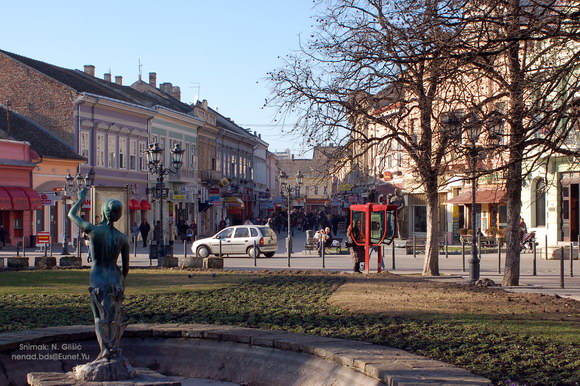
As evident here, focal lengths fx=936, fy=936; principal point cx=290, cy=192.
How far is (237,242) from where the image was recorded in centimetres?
3966

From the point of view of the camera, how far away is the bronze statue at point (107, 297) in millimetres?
8500

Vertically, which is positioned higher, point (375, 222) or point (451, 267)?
point (375, 222)

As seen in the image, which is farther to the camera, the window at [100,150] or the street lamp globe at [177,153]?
the window at [100,150]

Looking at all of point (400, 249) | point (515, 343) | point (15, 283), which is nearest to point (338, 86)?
point (15, 283)

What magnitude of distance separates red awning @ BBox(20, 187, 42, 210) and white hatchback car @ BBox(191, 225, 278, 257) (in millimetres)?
13316

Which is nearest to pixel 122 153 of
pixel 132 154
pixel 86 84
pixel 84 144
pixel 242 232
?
pixel 132 154

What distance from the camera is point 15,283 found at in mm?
21406

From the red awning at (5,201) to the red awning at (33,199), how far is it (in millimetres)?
1594

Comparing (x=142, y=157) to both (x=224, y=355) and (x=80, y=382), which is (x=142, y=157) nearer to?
(x=224, y=355)

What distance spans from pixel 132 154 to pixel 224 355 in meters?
54.4

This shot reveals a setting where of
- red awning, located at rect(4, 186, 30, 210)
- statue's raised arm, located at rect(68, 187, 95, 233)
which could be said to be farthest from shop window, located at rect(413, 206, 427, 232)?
statue's raised arm, located at rect(68, 187, 95, 233)

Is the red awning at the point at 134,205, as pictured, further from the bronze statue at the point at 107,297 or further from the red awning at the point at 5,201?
the bronze statue at the point at 107,297

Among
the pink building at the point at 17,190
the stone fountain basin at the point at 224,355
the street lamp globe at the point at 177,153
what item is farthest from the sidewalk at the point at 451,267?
the stone fountain basin at the point at 224,355

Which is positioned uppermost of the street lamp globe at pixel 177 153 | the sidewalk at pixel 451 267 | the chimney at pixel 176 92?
the chimney at pixel 176 92
